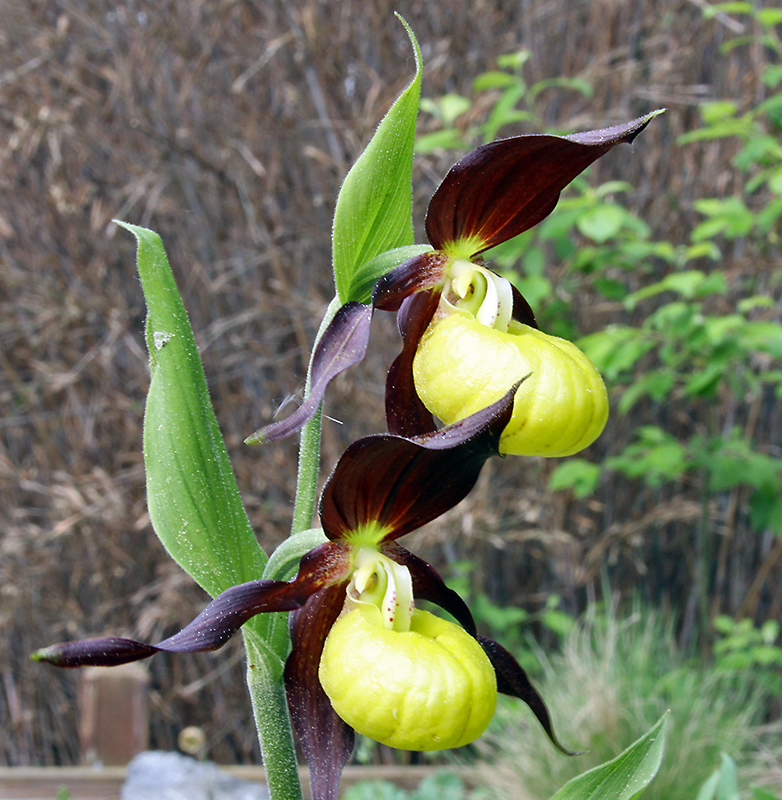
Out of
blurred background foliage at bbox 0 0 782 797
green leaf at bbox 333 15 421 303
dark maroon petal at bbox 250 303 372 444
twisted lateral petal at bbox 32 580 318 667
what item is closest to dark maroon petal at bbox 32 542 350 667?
twisted lateral petal at bbox 32 580 318 667

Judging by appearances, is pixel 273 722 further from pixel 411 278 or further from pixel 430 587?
pixel 411 278

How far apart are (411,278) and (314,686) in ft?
1.22

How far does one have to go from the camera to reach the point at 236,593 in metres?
0.58

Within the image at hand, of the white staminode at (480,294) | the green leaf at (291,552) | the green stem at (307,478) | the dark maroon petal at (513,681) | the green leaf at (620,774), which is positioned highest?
the white staminode at (480,294)

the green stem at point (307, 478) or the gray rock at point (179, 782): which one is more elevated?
the green stem at point (307, 478)

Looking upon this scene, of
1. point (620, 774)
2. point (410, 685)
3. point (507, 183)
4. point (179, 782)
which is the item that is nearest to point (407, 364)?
point (507, 183)

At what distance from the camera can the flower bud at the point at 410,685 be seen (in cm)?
54

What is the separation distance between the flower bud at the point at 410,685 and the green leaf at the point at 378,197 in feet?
0.97

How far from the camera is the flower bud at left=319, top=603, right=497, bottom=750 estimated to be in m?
0.54

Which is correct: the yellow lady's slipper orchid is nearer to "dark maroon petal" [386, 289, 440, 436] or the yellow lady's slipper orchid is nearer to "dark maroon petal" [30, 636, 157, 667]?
"dark maroon petal" [386, 289, 440, 436]

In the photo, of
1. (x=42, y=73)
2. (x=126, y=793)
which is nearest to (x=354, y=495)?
(x=126, y=793)

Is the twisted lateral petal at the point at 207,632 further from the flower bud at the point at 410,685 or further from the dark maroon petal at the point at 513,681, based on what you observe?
the dark maroon petal at the point at 513,681

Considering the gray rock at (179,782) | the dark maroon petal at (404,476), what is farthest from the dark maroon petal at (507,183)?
the gray rock at (179,782)

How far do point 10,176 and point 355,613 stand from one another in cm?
232
